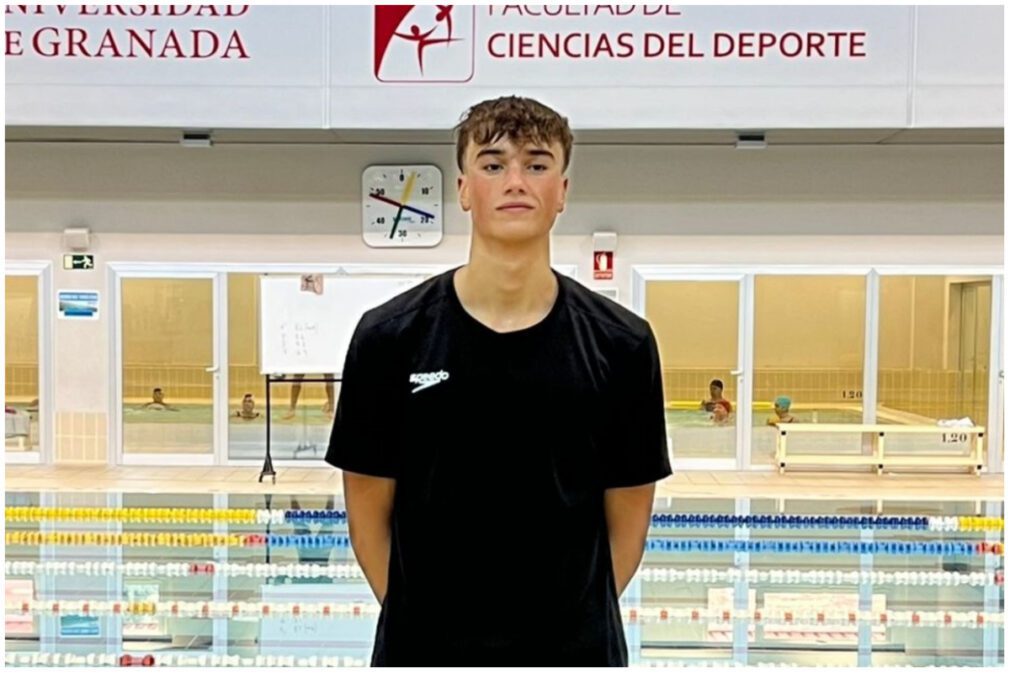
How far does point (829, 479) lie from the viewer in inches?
341

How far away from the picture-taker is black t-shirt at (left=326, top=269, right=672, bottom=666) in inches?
60.9

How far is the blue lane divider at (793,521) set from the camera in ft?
22.1

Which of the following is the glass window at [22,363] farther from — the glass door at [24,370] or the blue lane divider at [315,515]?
the blue lane divider at [315,515]

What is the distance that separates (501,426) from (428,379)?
0.48 ft

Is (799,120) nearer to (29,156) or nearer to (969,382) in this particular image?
(969,382)

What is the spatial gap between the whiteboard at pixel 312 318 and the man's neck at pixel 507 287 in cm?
718

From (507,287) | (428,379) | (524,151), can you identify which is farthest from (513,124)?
(428,379)

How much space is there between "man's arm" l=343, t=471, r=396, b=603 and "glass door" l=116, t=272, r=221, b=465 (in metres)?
7.88

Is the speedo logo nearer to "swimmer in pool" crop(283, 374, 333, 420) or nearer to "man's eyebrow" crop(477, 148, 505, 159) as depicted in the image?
"man's eyebrow" crop(477, 148, 505, 159)

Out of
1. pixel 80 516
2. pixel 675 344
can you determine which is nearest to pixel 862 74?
pixel 675 344

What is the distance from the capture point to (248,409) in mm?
9445

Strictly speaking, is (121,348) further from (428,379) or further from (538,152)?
(538,152)

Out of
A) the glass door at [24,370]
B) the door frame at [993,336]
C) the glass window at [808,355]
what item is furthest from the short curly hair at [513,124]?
the glass door at [24,370]

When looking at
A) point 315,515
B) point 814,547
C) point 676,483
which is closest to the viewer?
point 814,547
